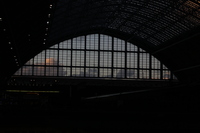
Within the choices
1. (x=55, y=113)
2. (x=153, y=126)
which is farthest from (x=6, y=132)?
(x=55, y=113)

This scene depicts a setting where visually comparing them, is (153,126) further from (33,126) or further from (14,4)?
(14,4)

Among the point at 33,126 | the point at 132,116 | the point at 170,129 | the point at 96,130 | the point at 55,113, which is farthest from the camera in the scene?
the point at 55,113

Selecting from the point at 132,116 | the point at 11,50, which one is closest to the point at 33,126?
the point at 132,116

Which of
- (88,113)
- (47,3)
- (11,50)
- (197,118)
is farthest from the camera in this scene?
(11,50)

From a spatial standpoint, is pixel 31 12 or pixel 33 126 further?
pixel 31 12

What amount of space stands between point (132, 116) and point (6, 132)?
4.03 metres

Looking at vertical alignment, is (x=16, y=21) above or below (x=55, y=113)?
above

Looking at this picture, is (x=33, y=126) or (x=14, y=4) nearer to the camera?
(x=33, y=126)

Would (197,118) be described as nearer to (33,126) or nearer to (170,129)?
(170,129)

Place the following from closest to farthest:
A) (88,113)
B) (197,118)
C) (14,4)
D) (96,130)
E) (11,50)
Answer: (96,130) → (197,118) → (88,113) → (14,4) → (11,50)

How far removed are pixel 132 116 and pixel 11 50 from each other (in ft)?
A: 111

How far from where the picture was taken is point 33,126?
23.6 feet

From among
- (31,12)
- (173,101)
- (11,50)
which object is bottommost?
(173,101)

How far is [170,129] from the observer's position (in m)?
6.18
